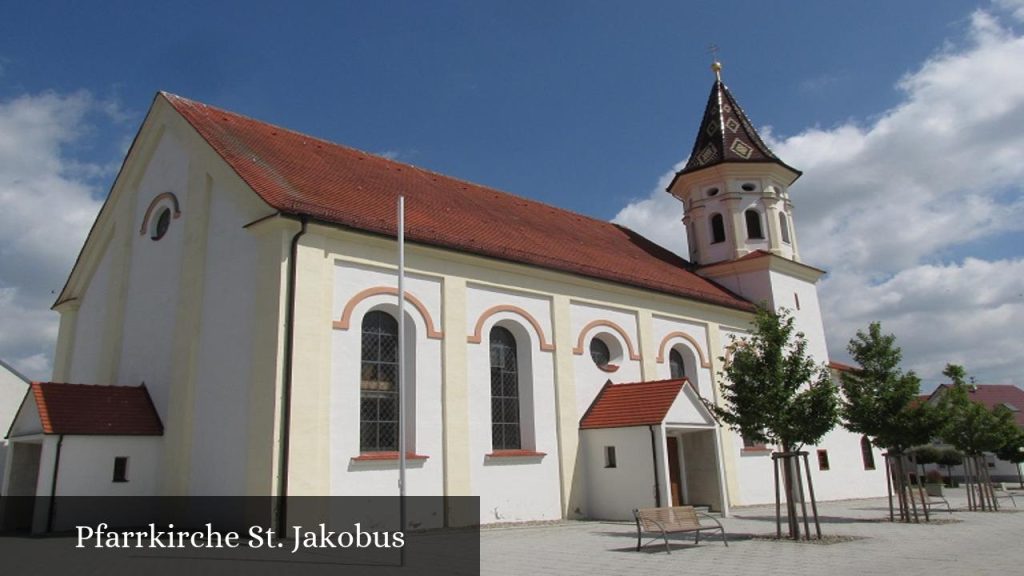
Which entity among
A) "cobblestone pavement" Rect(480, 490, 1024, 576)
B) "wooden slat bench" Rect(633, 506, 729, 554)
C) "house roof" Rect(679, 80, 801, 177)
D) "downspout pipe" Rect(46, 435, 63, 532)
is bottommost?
"cobblestone pavement" Rect(480, 490, 1024, 576)

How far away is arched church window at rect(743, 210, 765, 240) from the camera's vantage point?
97.3 feet

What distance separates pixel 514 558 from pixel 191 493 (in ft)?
24.2

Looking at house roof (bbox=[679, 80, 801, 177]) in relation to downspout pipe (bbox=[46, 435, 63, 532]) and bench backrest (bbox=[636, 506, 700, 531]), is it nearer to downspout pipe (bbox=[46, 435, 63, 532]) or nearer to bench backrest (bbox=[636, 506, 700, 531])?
bench backrest (bbox=[636, 506, 700, 531])

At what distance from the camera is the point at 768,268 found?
1110 inches

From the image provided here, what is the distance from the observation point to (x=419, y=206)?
19484 millimetres

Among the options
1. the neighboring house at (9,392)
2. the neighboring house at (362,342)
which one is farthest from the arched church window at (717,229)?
the neighboring house at (9,392)

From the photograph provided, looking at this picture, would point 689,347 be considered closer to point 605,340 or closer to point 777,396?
point 605,340

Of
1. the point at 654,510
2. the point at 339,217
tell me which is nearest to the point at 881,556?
the point at 654,510

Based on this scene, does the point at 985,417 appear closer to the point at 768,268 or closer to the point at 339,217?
the point at 768,268

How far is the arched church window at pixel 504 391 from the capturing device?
18266mm

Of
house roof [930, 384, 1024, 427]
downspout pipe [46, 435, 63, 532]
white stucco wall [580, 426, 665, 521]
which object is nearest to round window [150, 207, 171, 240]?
downspout pipe [46, 435, 63, 532]

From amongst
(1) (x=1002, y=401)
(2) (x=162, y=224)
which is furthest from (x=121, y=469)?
(1) (x=1002, y=401)

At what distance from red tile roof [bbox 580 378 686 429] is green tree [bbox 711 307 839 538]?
3.56 metres

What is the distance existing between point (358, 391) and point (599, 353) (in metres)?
8.28
